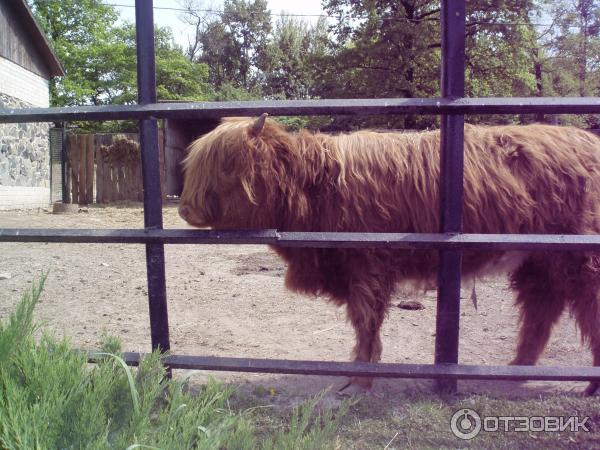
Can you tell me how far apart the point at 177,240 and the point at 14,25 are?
21186 mm

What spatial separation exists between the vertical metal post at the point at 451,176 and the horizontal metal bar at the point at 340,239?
158 millimetres

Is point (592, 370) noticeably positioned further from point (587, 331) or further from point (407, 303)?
point (407, 303)

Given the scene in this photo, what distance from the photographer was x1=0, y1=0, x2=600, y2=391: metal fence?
2.37 metres

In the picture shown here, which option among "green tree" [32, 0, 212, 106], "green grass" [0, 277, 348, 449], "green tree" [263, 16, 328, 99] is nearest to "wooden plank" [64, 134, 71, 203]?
"green grass" [0, 277, 348, 449]

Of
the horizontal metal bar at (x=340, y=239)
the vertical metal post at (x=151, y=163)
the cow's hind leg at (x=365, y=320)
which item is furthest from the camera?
the cow's hind leg at (x=365, y=320)

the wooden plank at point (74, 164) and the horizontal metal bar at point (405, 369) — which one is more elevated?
the wooden plank at point (74, 164)

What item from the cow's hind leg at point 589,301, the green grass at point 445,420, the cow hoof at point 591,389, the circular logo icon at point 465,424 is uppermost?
the cow's hind leg at point 589,301

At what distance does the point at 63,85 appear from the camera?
3534 centimetres

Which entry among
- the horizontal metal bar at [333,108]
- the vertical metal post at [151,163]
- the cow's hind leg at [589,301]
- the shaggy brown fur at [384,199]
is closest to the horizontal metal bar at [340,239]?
the vertical metal post at [151,163]

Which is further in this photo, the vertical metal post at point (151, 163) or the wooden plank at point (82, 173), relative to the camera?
the wooden plank at point (82, 173)

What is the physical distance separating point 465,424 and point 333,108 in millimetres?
1722

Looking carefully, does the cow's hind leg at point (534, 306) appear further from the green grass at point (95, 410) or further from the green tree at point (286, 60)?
the green tree at point (286, 60)

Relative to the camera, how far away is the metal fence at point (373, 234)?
2.37 metres

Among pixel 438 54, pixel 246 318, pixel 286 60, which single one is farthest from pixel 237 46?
pixel 246 318
